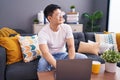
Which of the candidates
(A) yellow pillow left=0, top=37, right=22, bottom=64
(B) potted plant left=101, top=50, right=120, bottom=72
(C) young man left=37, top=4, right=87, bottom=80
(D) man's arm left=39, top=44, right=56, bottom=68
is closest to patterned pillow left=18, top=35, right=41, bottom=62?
(A) yellow pillow left=0, top=37, right=22, bottom=64

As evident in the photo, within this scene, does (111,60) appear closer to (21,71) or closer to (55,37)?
(55,37)

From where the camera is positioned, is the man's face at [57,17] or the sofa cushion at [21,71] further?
the sofa cushion at [21,71]

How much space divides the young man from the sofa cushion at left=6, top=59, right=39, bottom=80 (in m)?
0.27

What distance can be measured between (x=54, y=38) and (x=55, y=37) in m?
0.02

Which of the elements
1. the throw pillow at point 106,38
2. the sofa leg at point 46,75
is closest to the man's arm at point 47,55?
the sofa leg at point 46,75

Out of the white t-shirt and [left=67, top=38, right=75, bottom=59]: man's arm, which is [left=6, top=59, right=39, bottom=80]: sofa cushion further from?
[left=67, top=38, right=75, bottom=59]: man's arm

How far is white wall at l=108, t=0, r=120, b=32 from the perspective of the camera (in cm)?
383

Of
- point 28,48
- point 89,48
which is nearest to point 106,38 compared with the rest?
point 89,48

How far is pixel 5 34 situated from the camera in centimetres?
324

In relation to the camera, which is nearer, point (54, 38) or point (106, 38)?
point (54, 38)

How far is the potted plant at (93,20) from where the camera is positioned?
4121 mm

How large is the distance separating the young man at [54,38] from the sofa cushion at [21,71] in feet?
0.88

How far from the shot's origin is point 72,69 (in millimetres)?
1224

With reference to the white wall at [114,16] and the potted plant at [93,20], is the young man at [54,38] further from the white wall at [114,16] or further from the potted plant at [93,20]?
the potted plant at [93,20]
